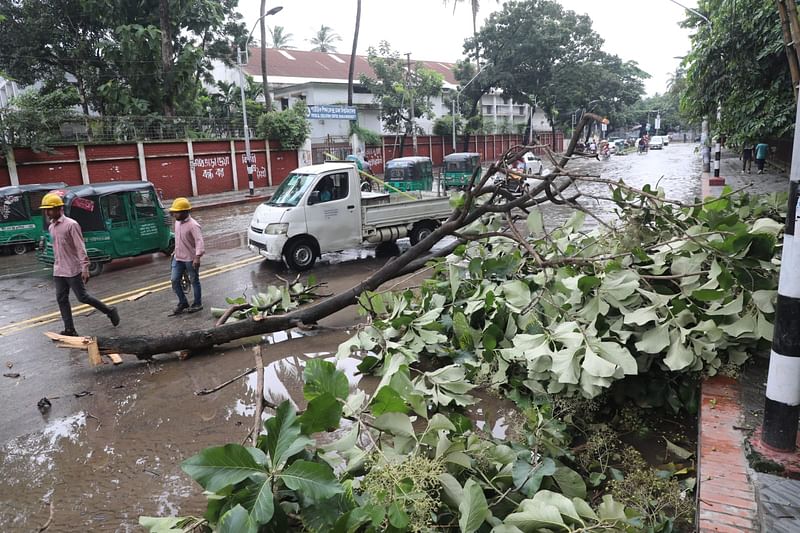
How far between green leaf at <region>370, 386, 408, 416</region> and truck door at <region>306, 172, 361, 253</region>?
7921mm

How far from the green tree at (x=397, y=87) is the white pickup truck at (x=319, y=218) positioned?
1064 inches

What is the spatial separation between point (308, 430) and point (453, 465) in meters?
0.83

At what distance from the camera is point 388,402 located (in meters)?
2.84

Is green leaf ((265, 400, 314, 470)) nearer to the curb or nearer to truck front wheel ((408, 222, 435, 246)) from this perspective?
the curb

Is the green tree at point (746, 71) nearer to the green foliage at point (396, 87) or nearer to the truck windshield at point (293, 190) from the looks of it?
the truck windshield at point (293, 190)

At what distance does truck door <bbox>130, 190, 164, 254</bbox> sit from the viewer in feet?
38.7

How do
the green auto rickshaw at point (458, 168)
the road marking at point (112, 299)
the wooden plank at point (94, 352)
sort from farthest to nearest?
the green auto rickshaw at point (458, 168) < the road marking at point (112, 299) < the wooden plank at point (94, 352)

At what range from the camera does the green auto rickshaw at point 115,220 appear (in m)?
11.0

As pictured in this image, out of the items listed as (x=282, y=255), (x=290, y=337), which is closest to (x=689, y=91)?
(x=282, y=255)

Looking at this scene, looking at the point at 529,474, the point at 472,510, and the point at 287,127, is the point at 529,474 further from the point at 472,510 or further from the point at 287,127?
the point at 287,127

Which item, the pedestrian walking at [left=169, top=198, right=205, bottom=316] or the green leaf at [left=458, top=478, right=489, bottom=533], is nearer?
the green leaf at [left=458, top=478, right=489, bottom=533]

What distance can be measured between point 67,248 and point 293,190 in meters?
4.62

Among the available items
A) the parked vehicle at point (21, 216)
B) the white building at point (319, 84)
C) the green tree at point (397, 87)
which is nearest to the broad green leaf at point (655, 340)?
the parked vehicle at point (21, 216)

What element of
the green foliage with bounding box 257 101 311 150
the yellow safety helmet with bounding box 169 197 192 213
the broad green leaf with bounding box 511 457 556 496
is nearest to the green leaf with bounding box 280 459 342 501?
the broad green leaf with bounding box 511 457 556 496
